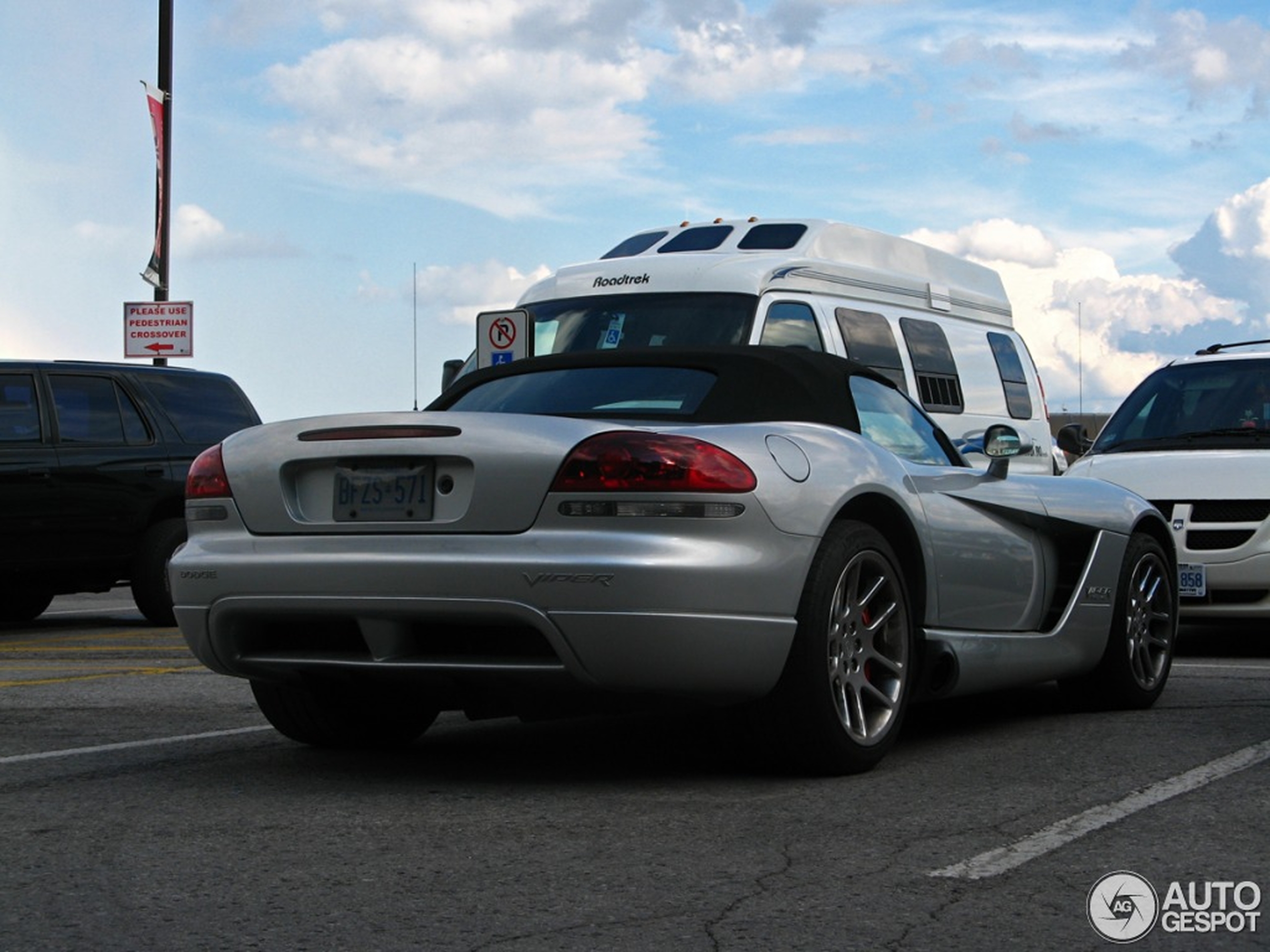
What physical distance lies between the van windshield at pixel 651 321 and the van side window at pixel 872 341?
0.89 metres

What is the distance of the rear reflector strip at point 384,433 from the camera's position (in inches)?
215

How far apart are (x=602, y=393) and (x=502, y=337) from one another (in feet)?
25.5

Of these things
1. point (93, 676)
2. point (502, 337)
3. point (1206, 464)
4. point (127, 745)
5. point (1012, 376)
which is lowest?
point (93, 676)

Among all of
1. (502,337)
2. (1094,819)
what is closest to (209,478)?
(1094,819)

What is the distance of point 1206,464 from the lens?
10391 mm

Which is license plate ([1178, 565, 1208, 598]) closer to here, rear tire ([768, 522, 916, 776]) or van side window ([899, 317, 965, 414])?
van side window ([899, 317, 965, 414])

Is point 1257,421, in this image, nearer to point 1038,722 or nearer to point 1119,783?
point 1038,722

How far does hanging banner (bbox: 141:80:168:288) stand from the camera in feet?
71.1

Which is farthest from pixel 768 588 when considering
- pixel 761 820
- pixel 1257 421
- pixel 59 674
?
pixel 1257 421

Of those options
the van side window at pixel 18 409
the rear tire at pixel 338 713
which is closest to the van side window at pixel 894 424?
the rear tire at pixel 338 713

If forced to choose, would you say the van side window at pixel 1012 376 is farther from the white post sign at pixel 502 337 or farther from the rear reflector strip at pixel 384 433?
the rear reflector strip at pixel 384 433

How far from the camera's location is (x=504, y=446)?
5.36 metres

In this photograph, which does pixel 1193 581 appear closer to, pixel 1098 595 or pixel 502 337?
pixel 1098 595

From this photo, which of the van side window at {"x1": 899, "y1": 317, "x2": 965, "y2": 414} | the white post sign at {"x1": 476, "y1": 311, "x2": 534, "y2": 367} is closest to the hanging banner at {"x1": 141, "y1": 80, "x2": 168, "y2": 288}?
the white post sign at {"x1": 476, "y1": 311, "x2": 534, "y2": 367}
